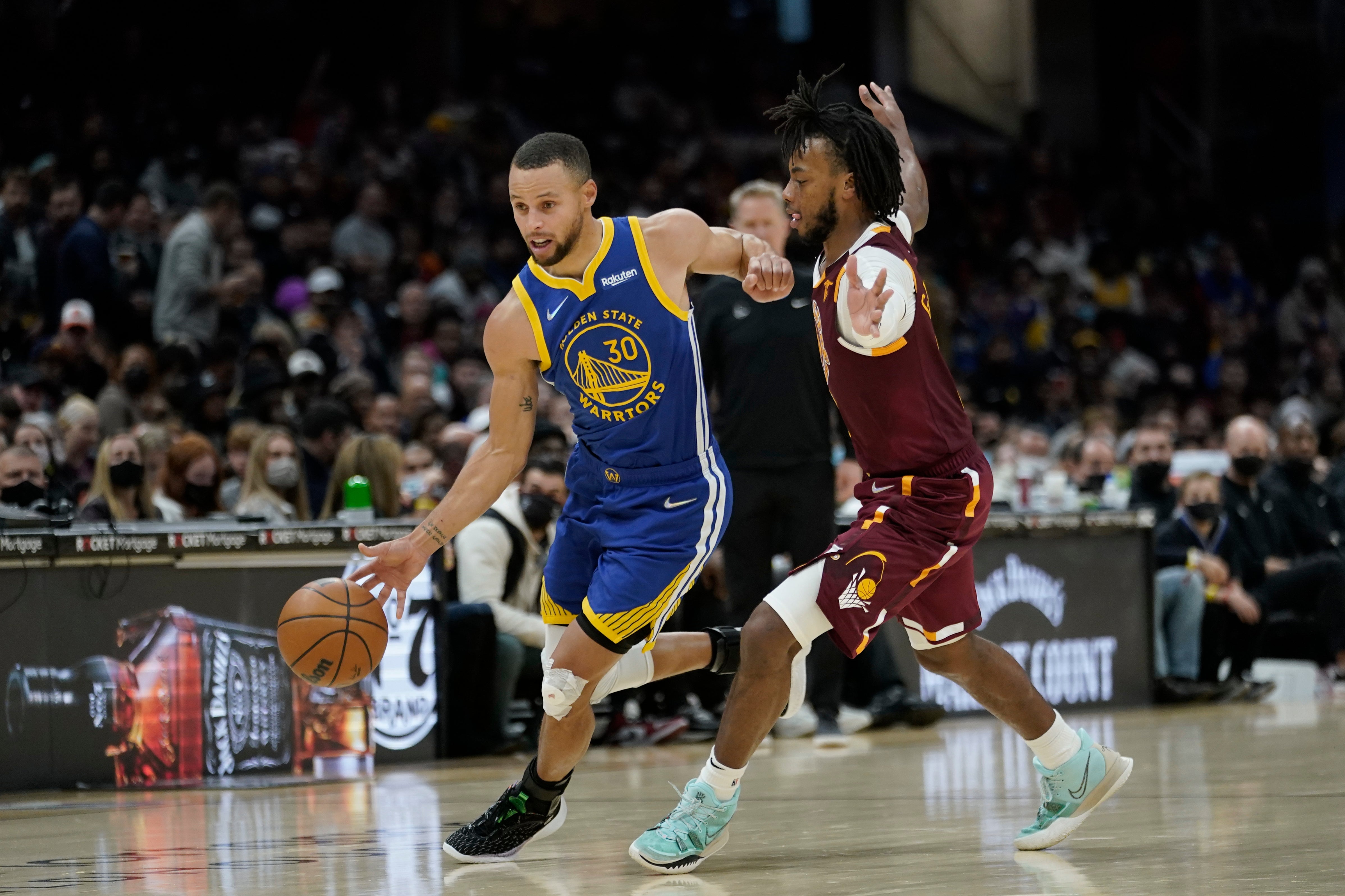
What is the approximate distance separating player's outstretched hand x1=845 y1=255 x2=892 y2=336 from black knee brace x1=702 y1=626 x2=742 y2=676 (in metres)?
1.16

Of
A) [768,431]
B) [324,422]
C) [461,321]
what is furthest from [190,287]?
[768,431]

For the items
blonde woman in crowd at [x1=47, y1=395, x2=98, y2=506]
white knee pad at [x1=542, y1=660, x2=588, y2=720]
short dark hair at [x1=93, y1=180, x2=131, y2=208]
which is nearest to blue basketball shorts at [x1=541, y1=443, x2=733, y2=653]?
white knee pad at [x1=542, y1=660, x2=588, y2=720]

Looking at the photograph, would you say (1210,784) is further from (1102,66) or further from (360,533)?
(1102,66)

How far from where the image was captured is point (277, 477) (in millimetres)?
8641

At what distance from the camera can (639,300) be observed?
15.7ft

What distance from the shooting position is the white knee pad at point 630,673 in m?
4.96

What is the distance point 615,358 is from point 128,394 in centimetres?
636

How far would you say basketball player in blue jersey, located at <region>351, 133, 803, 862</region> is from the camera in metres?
4.71

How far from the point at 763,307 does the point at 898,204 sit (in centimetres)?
316

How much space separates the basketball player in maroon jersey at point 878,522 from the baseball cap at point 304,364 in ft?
21.7

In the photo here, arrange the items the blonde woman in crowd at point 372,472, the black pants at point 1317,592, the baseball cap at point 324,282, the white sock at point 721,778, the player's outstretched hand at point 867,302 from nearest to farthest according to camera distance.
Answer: the player's outstretched hand at point 867,302
the white sock at point 721,778
the blonde woman in crowd at point 372,472
the black pants at point 1317,592
the baseball cap at point 324,282

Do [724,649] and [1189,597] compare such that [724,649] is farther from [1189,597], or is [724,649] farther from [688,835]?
[1189,597]

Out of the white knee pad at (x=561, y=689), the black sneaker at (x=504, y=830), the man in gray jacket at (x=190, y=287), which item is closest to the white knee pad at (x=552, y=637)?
the white knee pad at (x=561, y=689)

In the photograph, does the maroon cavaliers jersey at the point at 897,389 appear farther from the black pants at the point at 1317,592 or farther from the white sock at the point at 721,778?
the black pants at the point at 1317,592
